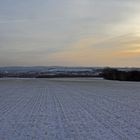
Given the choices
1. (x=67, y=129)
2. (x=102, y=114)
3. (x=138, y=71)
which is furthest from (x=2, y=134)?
(x=138, y=71)

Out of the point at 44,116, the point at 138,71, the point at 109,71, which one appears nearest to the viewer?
the point at 44,116

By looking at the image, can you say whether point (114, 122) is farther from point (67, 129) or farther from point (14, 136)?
point (14, 136)

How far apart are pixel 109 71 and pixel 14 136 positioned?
3208 inches

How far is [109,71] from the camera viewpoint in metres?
90.9

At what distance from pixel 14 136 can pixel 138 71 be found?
232ft

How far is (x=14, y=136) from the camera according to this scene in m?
10.2

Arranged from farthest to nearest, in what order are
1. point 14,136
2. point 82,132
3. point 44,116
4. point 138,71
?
point 138,71, point 44,116, point 82,132, point 14,136

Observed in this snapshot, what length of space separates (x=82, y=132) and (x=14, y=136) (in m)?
1.99

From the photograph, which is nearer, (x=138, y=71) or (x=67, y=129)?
(x=67, y=129)

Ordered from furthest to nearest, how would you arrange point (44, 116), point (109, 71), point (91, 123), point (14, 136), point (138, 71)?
point (109, 71), point (138, 71), point (44, 116), point (91, 123), point (14, 136)

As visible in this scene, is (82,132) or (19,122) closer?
(82,132)

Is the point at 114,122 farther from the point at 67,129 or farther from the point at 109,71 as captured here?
the point at 109,71

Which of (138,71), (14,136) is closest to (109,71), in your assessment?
(138,71)

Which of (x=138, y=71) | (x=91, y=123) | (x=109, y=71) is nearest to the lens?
(x=91, y=123)
